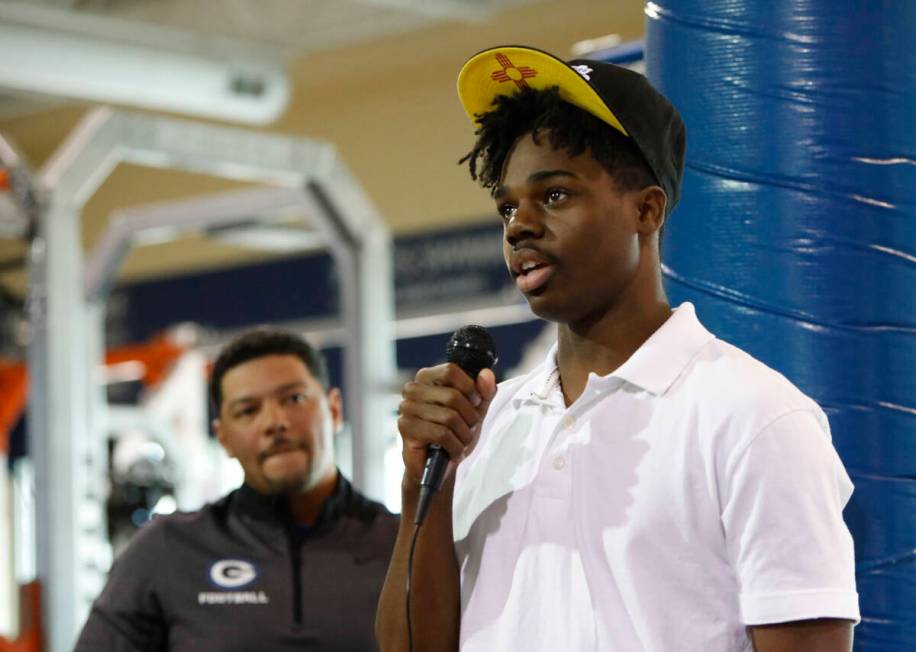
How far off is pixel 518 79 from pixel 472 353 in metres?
0.27

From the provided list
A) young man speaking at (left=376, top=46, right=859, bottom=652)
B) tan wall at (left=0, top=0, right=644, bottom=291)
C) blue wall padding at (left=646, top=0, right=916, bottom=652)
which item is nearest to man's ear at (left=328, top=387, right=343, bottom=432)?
blue wall padding at (left=646, top=0, right=916, bottom=652)

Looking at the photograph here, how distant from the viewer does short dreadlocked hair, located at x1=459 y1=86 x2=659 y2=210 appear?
139 cm

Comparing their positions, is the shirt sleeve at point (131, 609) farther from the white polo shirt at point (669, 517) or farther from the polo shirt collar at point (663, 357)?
→ the polo shirt collar at point (663, 357)

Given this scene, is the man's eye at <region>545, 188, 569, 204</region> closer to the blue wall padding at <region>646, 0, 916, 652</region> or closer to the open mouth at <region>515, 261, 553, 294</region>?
the open mouth at <region>515, 261, 553, 294</region>

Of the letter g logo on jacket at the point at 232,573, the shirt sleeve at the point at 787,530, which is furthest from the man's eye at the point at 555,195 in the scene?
the letter g logo on jacket at the point at 232,573

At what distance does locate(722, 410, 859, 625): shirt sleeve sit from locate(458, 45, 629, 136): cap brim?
1.06ft

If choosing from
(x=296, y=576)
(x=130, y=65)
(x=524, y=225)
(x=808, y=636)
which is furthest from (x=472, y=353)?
(x=130, y=65)

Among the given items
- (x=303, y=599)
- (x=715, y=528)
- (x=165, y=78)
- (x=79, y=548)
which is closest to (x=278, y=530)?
(x=303, y=599)

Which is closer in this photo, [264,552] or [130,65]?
[264,552]

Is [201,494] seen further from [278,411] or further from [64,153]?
[278,411]

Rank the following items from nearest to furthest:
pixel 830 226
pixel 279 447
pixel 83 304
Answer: pixel 830 226
pixel 279 447
pixel 83 304

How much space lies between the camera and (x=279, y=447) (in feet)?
9.20

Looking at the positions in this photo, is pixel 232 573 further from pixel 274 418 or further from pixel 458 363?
pixel 458 363

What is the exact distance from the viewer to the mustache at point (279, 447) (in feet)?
9.18
